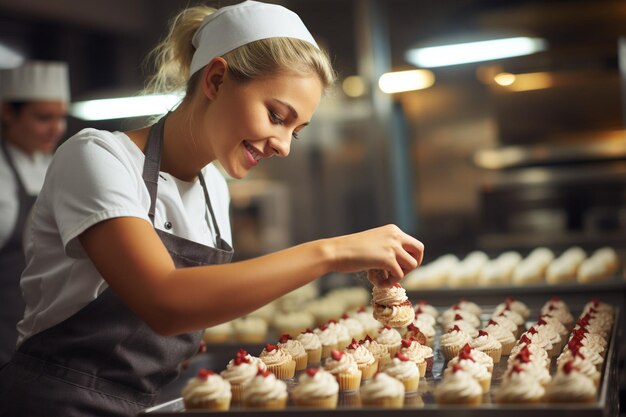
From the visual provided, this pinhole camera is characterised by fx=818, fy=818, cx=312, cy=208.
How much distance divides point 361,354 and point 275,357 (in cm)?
22

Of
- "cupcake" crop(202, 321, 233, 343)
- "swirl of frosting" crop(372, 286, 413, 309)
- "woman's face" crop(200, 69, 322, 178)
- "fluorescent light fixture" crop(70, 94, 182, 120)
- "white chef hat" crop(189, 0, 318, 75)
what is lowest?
"cupcake" crop(202, 321, 233, 343)

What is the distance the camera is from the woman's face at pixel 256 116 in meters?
1.80

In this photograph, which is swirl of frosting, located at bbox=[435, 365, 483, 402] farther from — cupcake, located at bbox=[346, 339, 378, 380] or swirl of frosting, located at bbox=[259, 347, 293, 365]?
swirl of frosting, located at bbox=[259, 347, 293, 365]

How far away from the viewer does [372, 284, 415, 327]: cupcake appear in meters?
2.07

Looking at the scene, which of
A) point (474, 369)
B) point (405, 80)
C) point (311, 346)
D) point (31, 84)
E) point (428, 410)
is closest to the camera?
point (428, 410)

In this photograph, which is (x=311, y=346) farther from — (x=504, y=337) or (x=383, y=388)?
(x=383, y=388)

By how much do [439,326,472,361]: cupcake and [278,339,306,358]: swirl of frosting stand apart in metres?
0.38

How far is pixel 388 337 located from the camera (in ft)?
7.79

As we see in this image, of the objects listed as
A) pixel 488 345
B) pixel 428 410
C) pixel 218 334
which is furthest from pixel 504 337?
pixel 218 334

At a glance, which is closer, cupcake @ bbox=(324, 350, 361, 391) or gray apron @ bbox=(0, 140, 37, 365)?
cupcake @ bbox=(324, 350, 361, 391)

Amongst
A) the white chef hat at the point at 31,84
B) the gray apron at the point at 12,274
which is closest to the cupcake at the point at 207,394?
the gray apron at the point at 12,274

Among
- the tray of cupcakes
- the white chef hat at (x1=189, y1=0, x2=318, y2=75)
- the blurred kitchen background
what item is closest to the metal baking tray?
the tray of cupcakes

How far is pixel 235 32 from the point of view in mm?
1892

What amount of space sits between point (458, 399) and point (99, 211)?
2.58 ft
